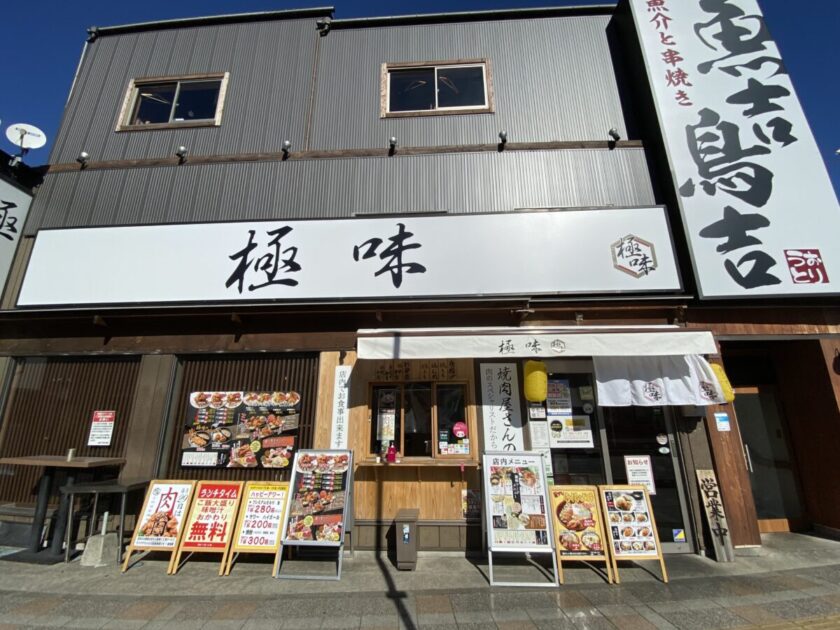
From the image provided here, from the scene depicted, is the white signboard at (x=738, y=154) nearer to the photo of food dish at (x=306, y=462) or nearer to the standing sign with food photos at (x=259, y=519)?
the photo of food dish at (x=306, y=462)

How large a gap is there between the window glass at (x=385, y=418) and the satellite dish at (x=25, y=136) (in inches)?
392

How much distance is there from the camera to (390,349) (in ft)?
20.8

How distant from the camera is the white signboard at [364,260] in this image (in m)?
7.11

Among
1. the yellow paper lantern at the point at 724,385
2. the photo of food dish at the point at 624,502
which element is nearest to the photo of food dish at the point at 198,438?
the photo of food dish at the point at 624,502

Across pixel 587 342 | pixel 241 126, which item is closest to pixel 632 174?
pixel 587 342

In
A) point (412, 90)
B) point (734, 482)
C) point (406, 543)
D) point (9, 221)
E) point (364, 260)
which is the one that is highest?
point (412, 90)

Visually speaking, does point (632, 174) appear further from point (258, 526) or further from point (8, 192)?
point (8, 192)

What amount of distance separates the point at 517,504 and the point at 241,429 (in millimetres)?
5105

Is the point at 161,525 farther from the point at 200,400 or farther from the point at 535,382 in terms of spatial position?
the point at 535,382

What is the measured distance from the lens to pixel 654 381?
6500 mm

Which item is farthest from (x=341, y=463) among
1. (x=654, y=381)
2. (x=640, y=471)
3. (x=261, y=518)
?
(x=654, y=381)

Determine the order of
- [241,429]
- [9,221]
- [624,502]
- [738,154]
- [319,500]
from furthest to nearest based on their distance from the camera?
[9,221]
[738,154]
[241,429]
[319,500]
[624,502]

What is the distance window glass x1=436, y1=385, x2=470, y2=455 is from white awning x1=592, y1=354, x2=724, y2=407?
7.94ft

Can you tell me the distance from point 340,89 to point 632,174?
7460 mm
